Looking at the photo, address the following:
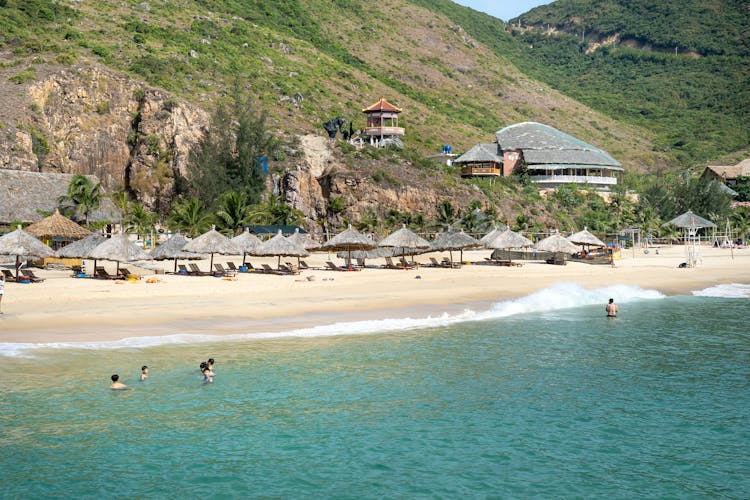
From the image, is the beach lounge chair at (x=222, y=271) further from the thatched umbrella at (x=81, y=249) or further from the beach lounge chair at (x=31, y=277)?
the beach lounge chair at (x=31, y=277)

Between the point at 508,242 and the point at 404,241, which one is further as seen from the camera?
the point at 508,242

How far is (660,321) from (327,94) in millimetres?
61533

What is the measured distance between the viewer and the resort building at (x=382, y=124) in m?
75.1

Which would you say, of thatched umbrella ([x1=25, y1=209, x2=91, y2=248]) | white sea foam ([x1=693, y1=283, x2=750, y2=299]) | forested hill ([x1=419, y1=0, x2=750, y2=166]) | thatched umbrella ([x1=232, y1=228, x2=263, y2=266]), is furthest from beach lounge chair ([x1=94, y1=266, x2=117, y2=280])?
forested hill ([x1=419, y1=0, x2=750, y2=166])

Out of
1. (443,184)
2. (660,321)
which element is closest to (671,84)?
(443,184)

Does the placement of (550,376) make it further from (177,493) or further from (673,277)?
(673,277)

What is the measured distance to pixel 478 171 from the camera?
72625 mm

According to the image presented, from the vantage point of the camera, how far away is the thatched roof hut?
42.5m

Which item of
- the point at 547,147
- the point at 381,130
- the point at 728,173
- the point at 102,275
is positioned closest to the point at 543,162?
the point at 547,147

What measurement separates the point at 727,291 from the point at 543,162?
43131 mm

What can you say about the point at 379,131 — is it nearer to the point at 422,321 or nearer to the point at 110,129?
the point at 110,129

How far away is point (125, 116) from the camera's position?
58500 mm

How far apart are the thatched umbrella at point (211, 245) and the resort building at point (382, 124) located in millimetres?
40849

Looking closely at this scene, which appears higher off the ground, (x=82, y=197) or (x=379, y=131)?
(x=379, y=131)
